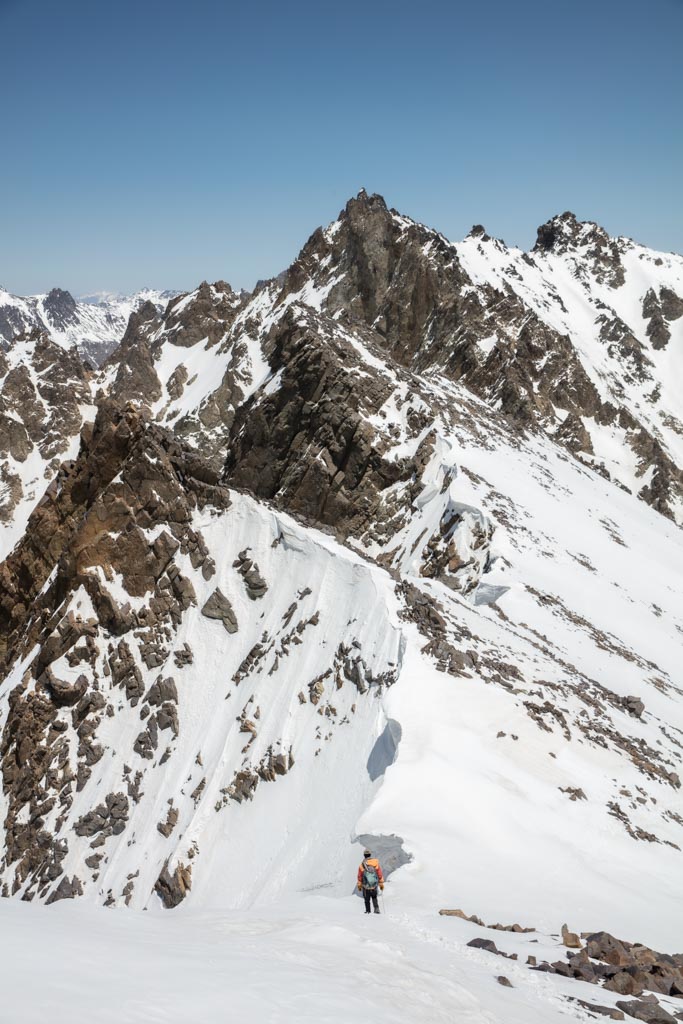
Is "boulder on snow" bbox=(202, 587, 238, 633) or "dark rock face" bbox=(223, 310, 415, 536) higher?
"dark rock face" bbox=(223, 310, 415, 536)

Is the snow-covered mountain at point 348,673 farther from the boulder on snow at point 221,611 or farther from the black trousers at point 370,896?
the black trousers at point 370,896

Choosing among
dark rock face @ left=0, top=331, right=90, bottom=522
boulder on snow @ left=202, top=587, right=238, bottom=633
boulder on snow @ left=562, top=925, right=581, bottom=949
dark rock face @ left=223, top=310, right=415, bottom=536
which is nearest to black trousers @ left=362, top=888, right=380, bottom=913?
boulder on snow @ left=562, top=925, right=581, bottom=949

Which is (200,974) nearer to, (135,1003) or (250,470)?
(135,1003)

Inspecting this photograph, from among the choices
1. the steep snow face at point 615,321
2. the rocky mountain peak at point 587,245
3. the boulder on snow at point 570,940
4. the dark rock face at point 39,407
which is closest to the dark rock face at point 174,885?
the boulder on snow at point 570,940

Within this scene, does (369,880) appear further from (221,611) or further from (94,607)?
(94,607)

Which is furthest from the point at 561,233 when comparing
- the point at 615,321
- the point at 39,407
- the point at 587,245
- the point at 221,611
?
the point at 221,611

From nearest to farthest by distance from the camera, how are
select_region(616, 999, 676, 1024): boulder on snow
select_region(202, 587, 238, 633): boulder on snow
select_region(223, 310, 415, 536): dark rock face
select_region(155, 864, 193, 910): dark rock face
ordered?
1. select_region(616, 999, 676, 1024): boulder on snow
2. select_region(155, 864, 193, 910): dark rock face
3. select_region(202, 587, 238, 633): boulder on snow
4. select_region(223, 310, 415, 536): dark rock face

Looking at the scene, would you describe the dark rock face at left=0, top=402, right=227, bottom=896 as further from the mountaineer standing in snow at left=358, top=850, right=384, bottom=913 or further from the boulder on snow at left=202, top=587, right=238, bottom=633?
the mountaineer standing in snow at left=358, top=850, right=384, bottom=913

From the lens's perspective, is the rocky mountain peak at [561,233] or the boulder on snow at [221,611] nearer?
the boulder on snow at [221,611]

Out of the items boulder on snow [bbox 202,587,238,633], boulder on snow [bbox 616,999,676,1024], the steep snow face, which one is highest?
the steep snow face
